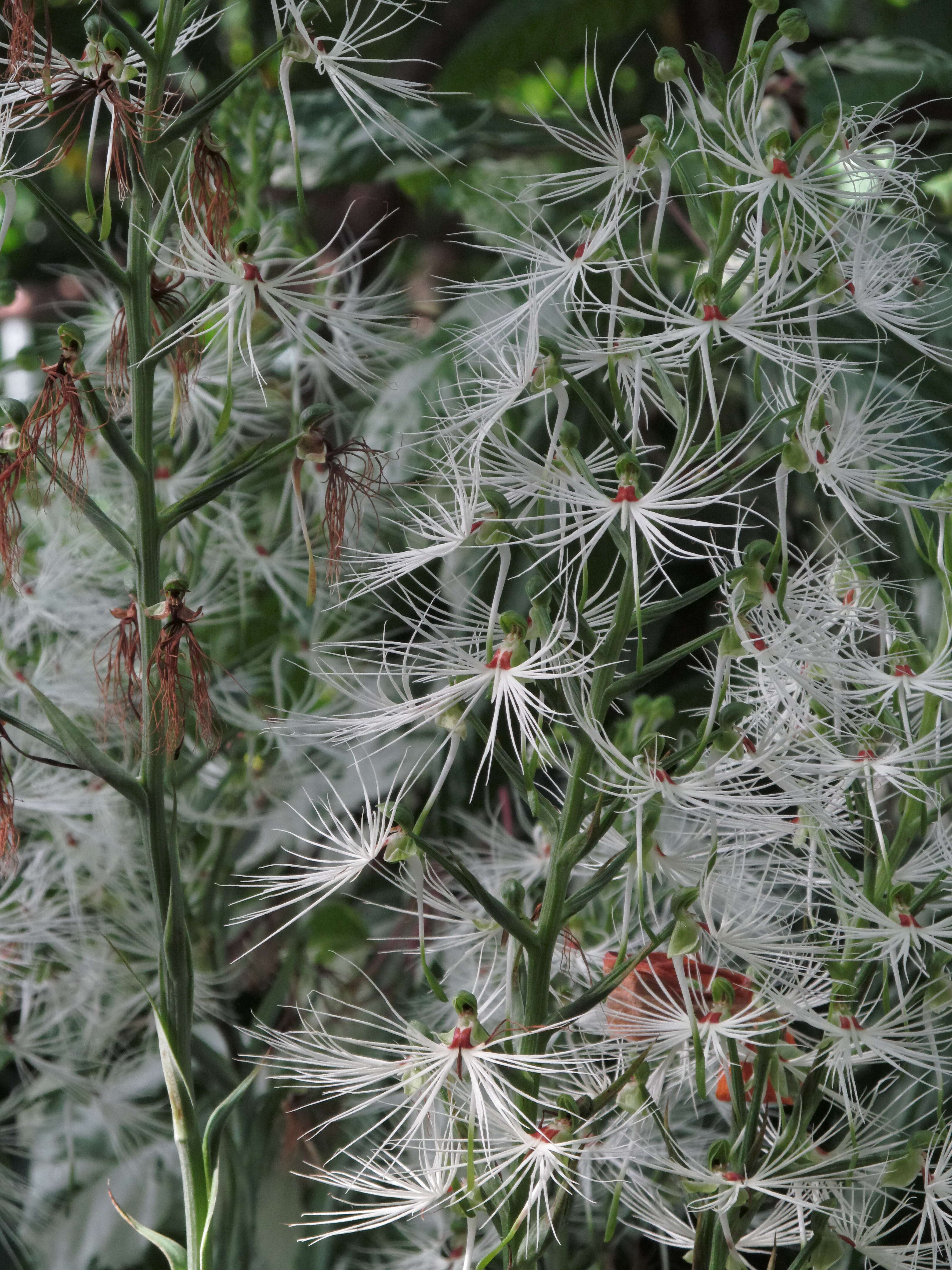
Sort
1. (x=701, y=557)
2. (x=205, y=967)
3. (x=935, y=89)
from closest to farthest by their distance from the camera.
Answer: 1. (x=701, y=557)
2. (x=205, y=967)
3. (x=935, y=89)

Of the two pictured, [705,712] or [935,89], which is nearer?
[705,712]

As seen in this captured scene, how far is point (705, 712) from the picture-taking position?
0.43m

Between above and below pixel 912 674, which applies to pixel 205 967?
below

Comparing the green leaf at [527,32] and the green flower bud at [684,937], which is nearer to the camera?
the green flower bud at [684,937]

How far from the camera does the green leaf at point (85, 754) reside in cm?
40

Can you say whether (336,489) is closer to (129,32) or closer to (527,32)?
(129,32)

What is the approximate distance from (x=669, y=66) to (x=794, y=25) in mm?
39

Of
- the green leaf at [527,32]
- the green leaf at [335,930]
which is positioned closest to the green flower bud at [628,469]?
the green leaf at [335,930]

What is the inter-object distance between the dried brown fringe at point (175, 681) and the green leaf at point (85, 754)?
0.02 metres

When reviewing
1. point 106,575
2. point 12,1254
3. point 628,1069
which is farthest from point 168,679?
point 12,1254

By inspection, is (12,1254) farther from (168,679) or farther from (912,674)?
(912,674)

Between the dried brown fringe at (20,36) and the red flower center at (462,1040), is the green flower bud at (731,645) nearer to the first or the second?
the red flower center at (462,1040)

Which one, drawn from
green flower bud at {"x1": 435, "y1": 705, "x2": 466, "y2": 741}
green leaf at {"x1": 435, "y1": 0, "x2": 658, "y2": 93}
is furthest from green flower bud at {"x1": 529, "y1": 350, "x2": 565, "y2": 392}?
green leaf at {"x1": 435, "y1": 0, "x2": 658, "y2": 93}

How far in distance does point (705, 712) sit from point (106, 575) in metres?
0.40
